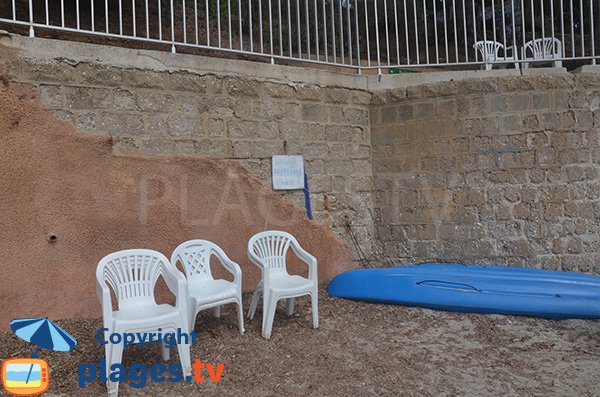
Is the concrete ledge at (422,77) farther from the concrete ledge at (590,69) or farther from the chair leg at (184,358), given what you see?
the chair leg at (184,358)

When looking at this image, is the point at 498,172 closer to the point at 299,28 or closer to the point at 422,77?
the point at 422,77

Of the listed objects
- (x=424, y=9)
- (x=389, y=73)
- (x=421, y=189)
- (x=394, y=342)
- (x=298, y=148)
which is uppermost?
(x=424, y=9)

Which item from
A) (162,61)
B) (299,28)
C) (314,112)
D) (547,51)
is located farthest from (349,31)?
(547,51)

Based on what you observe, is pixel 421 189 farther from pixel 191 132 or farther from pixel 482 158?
pixel 191 132

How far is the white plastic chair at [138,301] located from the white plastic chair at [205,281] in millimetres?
281

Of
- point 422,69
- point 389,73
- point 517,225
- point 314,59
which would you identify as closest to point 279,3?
point 314,59

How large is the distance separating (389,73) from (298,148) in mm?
1634

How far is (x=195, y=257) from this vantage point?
398 centimetres

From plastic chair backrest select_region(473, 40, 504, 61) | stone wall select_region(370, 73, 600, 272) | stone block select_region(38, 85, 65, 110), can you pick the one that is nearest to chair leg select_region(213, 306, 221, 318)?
stone block select_region(38, 85, 65, 110)

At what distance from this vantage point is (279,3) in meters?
5.21

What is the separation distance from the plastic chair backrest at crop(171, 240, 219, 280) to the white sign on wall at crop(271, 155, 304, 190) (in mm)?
1127

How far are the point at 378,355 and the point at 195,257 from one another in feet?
5.44

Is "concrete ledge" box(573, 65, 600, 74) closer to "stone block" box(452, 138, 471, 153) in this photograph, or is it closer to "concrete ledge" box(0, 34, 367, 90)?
"stone block" box(452, 138, 471, 153)

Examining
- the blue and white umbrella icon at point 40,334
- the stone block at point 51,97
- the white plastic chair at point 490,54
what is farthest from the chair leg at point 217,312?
the white plastic chair at point 490,54
